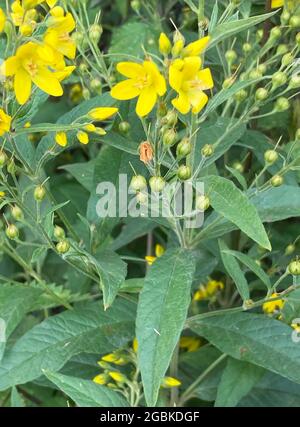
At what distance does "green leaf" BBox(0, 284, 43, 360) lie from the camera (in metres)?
1.60

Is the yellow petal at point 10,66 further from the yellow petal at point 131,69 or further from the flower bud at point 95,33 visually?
the flower bud at point 95,33

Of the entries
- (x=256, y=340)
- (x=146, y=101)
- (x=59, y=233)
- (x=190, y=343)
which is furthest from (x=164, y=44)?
(x=190, y=343)

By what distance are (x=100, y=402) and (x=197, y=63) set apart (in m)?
0.74

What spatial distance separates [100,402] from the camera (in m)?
1.50

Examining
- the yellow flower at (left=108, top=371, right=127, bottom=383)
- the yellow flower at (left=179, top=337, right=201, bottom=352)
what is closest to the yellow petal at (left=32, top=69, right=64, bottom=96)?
the yellow flower at (left=108, top=371, right=127, bottom=383)

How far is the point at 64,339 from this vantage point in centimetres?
160

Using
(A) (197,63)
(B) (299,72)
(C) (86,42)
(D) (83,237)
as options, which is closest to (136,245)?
(D) (83,237)

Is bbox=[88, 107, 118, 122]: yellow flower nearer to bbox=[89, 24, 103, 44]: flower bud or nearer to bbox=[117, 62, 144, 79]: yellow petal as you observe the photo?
bbox=[117, 62, 144, 79]: yellow petal

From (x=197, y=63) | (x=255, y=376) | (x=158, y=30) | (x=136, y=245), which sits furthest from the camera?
(x=136, y=245)

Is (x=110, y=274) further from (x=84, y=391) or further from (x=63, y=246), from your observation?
(x=84, y=391)

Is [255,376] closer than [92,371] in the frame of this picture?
Yes

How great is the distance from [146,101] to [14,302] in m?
0.61

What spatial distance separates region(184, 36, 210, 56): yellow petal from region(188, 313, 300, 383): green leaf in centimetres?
64

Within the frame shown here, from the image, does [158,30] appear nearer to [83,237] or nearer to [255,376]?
[83,237]
